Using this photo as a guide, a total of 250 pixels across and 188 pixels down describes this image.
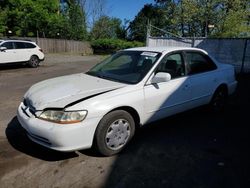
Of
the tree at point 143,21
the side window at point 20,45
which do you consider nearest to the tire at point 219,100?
the side window at point 20,45

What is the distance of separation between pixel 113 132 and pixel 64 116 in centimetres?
79

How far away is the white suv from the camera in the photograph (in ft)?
44.7

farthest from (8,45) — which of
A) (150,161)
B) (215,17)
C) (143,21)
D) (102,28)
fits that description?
(143,21)

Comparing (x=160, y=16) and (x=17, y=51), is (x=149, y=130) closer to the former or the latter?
(x=17, y=51)

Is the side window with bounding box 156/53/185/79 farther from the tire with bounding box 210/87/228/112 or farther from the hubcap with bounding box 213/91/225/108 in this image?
the hubcap with bounding box 213/91/225/108

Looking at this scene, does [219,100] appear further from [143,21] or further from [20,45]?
[143,21]

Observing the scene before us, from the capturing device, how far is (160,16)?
1672 inches

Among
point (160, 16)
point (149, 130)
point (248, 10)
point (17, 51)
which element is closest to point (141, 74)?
point (149, 130)

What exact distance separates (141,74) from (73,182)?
1.97m

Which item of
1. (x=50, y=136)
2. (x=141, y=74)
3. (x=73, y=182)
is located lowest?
(x=73, y=182)

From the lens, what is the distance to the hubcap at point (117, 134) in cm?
378

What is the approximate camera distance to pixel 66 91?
3895 mm

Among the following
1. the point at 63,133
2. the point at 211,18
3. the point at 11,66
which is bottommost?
the point at 11,66

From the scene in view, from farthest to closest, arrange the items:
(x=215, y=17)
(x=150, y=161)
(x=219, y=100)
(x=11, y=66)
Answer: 1. (x=215, y=17)
2. (x=11, y=66)
3. (x=219, y=100)
4. (x=150, y=161)
